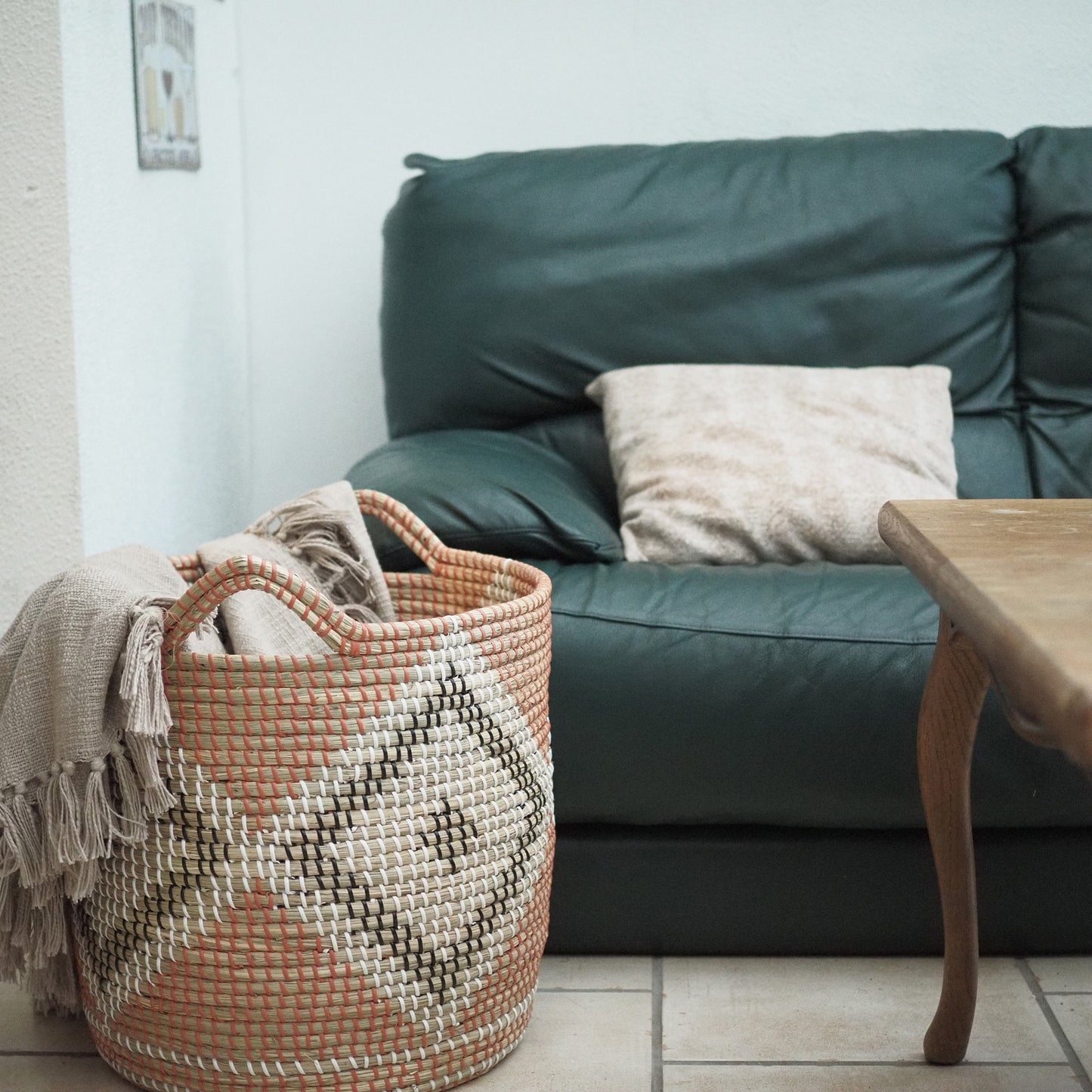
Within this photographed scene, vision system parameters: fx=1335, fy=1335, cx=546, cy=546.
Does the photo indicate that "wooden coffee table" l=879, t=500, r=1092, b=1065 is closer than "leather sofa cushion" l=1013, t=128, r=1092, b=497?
Yes

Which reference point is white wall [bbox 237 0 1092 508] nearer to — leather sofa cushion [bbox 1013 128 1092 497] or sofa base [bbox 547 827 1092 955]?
leather sofa cushion [bbox 1013 128 1092 497]

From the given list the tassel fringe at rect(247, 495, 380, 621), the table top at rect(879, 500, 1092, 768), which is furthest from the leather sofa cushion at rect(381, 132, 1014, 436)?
the table top at rect(879, 500, 1092, 768)

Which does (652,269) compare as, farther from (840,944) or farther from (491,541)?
(840,944)

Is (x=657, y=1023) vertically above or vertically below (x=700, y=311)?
below

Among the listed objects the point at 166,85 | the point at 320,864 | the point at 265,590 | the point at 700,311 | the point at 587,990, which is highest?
the point at 166,85

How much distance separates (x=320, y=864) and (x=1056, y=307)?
1375 millimetres

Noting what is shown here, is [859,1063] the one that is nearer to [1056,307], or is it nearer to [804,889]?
[804,889]

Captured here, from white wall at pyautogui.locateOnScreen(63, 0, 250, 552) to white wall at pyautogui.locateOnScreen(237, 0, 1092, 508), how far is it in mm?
88

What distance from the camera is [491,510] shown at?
1.56 m

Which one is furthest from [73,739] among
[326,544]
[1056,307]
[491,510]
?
[1056,307]

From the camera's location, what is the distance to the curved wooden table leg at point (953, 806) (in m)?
1.17

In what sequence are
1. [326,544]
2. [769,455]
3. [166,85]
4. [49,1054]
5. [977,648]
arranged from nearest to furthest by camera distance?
[977,648] → [49,1054] → [326,544] → [769,455] → [166,85]

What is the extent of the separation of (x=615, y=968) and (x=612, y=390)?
0.79 m

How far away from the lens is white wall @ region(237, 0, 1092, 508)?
217 centimetres
